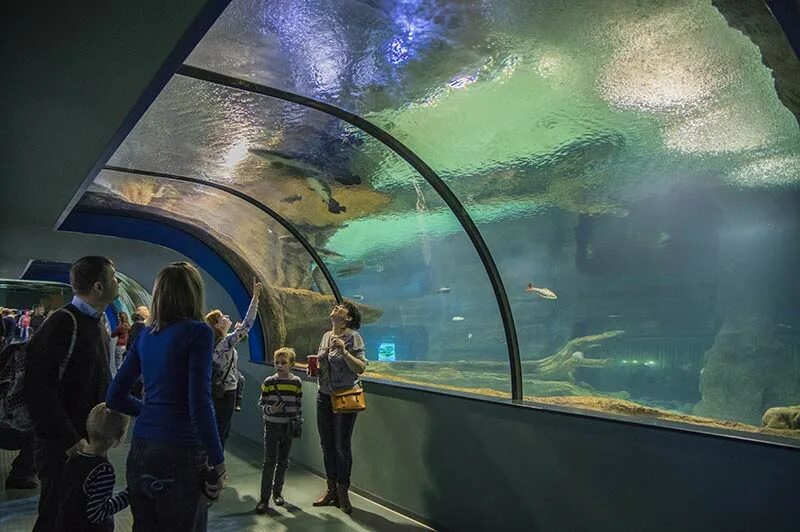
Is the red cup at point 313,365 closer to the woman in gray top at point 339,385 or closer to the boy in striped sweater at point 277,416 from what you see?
the boy in striped sweater at point 277,416

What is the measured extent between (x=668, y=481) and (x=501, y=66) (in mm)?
3046

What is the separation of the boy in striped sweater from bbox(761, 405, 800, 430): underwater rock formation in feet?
20.1

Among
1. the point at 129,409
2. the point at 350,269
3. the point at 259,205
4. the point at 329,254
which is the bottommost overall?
the point at 129,409

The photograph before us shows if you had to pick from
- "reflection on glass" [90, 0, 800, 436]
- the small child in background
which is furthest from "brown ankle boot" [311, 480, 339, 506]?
the small child in background

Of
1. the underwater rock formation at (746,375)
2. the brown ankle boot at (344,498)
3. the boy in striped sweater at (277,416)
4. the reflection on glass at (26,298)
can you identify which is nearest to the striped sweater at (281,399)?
the boy in striped sweater at (277,416)

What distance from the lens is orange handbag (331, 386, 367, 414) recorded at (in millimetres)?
4816

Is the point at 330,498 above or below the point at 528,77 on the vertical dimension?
below

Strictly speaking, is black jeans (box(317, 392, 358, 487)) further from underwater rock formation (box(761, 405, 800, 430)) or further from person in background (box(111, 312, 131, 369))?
person in background (box(111, 312, 131, 369))

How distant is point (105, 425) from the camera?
2275 millimetres

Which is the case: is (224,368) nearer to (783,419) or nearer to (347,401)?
(347,401)

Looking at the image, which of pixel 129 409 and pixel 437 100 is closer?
pixel 129 409

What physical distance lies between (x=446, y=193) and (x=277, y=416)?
2650 mm

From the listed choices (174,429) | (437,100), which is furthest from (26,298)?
(174,429)

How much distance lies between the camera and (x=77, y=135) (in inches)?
139
